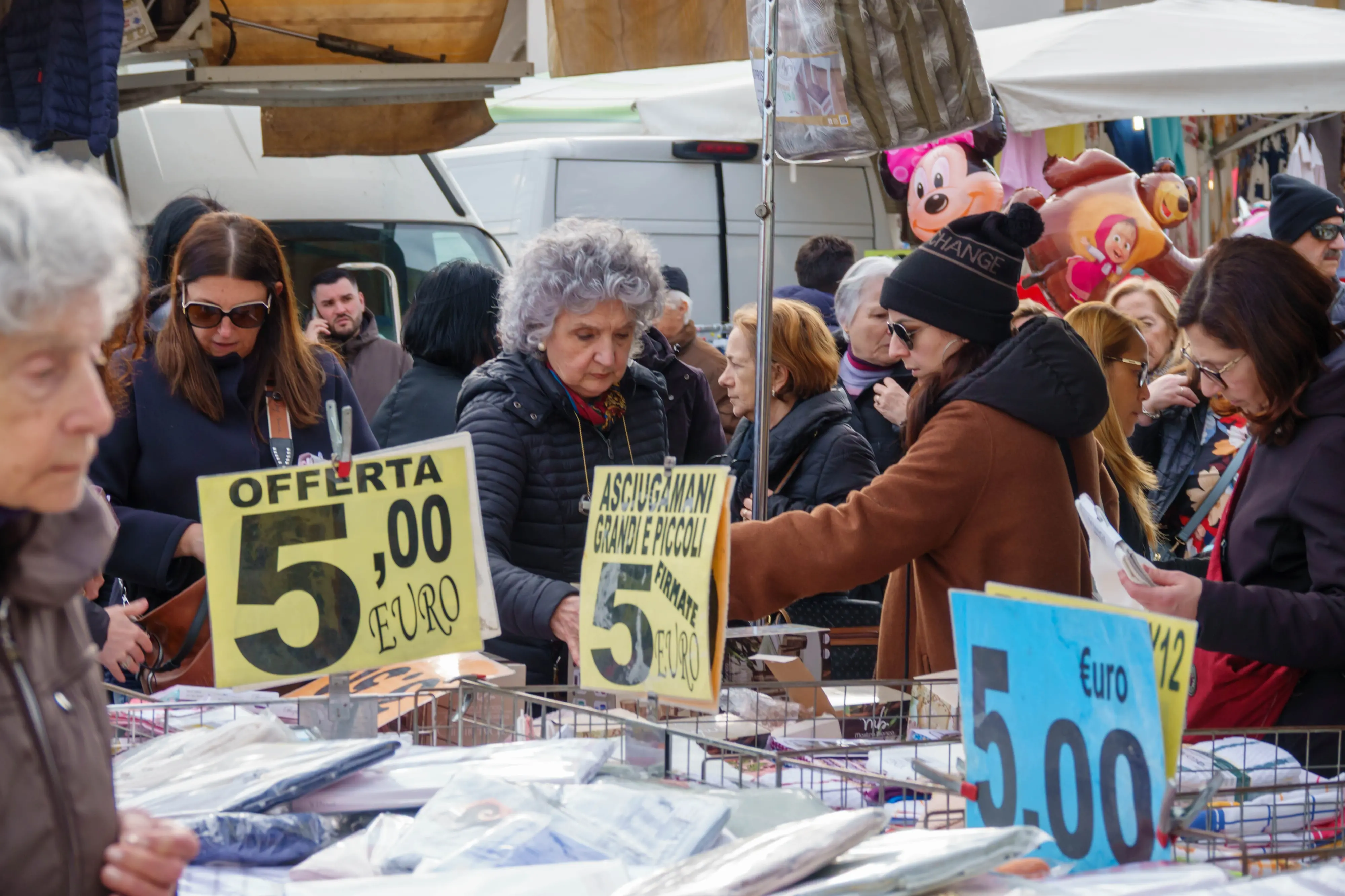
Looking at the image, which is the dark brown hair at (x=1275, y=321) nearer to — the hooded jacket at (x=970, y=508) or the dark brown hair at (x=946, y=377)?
the hooded jacket at (x=970, y=508)

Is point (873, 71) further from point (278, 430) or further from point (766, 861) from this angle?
point (766, 861)

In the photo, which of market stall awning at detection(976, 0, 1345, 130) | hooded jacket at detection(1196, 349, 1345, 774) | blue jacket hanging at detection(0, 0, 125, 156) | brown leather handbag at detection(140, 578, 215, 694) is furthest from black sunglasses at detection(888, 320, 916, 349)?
market stall awning at detection(976, 0, 1345, 130)

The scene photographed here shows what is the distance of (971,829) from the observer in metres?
1.22

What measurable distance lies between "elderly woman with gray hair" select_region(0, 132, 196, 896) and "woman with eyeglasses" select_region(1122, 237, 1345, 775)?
5.07ft

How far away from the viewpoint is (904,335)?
2.62m

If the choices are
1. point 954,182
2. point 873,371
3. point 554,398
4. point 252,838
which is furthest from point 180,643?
point 954,182

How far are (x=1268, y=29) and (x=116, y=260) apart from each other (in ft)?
23.8

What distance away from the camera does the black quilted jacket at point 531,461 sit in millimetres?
2557

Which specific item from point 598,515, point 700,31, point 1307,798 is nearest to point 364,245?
point 700,31

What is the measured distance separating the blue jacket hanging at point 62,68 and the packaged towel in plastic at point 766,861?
3.25 meters

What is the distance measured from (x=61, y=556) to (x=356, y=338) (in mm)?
4410

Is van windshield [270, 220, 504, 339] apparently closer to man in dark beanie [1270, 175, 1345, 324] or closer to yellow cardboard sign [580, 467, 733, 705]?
man in dark beanie [1270, 175, 1345, 324]

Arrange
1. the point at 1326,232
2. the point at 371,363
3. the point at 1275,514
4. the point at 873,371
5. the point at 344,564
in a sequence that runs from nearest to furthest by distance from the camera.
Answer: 1. the point at 344,564
2. the point at 1275,514
3. the point at 1326,232
4. the point at 873,371
5. the point at 371,363

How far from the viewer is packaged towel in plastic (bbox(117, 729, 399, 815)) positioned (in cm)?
143
